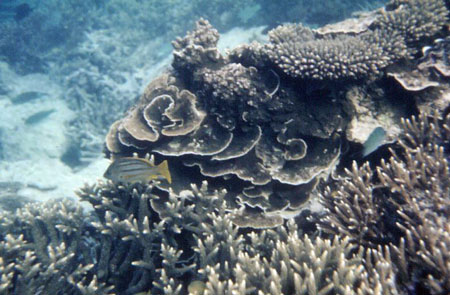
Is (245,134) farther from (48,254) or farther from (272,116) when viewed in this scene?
(48,254)

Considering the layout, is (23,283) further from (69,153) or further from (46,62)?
(46,62)

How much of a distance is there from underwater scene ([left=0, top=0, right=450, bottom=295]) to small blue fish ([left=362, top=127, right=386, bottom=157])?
0.08ft

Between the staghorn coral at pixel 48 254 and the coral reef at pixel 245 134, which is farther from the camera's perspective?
the coral reef at pixel 245 134

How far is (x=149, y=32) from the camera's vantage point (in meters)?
16.7

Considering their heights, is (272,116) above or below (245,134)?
above

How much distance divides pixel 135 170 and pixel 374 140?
10.1ft

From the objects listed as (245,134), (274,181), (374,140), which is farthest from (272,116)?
(374,140)

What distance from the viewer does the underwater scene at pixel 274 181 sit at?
108 inches

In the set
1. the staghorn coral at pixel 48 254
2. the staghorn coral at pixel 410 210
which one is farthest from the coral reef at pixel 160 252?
the staghorn coral at pixel 410 210

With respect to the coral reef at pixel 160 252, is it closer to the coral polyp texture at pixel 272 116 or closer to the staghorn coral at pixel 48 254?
the staghorn coral at pixel 48 254

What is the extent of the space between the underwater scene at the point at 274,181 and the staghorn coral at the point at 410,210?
0.02m

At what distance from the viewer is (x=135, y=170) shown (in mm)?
3324

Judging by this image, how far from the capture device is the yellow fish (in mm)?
3251

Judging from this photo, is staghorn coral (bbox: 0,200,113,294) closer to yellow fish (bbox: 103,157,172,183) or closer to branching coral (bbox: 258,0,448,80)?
yellow fish (bbox: 103,157,172,183)
